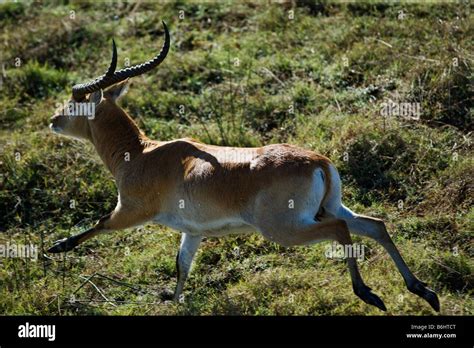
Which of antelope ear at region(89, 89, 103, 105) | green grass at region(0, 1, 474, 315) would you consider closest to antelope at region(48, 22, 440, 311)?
antelope ear at region(89, 89, 103, 105)

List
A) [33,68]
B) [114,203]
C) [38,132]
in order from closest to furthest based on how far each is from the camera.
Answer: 1. [114,203]
2. [38,132]
3. [33,68]

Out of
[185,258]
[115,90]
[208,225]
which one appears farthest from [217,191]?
[115,90]

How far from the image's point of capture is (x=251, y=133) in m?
11.3

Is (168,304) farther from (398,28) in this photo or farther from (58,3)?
(58,3)

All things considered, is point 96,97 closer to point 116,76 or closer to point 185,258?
point 116,76

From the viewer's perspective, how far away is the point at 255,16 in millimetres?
13734

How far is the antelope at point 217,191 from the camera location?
789cm

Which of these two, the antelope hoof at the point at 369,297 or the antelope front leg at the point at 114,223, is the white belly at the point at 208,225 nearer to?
the antelope front leg at the point at 114,223

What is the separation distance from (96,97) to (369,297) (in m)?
3.57

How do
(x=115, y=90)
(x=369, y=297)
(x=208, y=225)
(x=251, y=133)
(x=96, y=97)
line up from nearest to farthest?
(x=369, y=297) < (x=208, y=225) < (x=96, y=97) < (x=115, y=90) < (x=251, y=133)

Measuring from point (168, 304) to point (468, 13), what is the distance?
621 cm

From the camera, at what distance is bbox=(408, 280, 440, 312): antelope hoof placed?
7711 mm

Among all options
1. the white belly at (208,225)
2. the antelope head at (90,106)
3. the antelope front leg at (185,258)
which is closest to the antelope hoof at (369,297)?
the white belly at (208,225)
